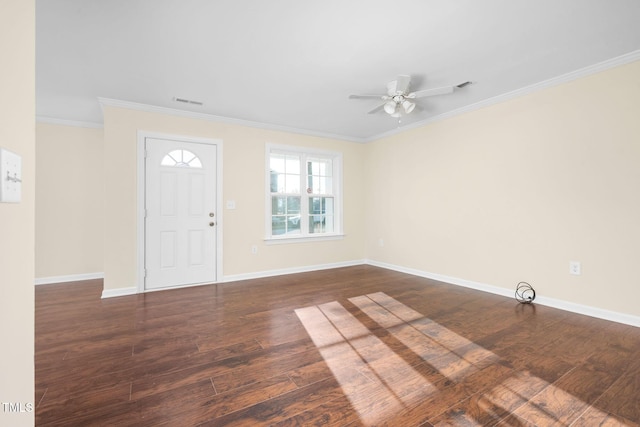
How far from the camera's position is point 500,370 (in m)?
1.89

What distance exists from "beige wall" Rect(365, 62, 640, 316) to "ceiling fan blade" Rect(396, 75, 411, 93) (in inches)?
54.5

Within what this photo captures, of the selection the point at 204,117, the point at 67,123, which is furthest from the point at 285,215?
the point at 67,123

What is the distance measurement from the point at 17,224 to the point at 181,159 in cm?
358

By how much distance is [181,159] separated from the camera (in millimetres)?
4023

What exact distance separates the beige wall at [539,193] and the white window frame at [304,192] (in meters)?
1.27

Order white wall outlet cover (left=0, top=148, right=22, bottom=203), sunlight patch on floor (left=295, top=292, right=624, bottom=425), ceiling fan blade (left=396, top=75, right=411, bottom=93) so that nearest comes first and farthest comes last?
white wall outlet cover (left=0, top=148, right=22, bottom=203) → sunlight patch on floor (left=295, top=292, right=624, bottom=425) → ceiling fan blade (left=396, top=75, right=411, bottom=93)

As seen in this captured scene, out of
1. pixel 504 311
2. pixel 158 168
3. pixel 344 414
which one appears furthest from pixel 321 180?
pixel 344 414

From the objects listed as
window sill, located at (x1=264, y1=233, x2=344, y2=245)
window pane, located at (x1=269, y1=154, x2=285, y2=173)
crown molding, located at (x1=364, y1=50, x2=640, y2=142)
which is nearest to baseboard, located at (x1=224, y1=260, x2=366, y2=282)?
window sill, located at (x1=264, y1=233, x2=344, y2=245)

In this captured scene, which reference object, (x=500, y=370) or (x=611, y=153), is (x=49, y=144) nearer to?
(x=500, y=370)

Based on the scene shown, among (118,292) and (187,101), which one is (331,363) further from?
(187,101)

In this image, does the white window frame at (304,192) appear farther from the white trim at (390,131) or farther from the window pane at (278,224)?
the white trim at (390,131)

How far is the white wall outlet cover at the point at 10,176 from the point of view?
65cm

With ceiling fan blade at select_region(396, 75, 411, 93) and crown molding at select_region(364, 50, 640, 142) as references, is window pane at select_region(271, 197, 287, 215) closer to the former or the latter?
crown molding at select_region(364, 50, 640, 142)

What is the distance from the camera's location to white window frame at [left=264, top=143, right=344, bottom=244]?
4.65 meters
